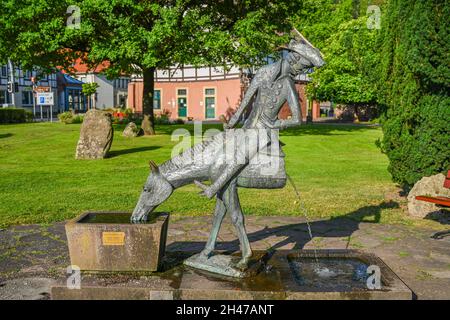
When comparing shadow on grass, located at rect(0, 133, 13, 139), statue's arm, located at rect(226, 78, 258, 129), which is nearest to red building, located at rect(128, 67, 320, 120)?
shadow on grass, located at rect(0, 133, 13, 139)

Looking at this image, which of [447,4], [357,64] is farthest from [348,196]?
[447,4]

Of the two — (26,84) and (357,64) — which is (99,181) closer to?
(357,64)

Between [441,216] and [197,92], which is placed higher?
[197,92]

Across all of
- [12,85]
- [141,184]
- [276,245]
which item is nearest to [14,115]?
[12,85]

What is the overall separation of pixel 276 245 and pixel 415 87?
17.0 feet

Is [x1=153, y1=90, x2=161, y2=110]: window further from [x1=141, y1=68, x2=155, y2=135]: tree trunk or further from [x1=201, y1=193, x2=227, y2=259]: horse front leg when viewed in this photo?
[x1=201, y1=193, x2=227, y2=259]: horse front leg

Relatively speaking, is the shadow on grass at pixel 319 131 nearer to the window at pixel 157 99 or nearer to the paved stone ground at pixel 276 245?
the window at pixel 157 99

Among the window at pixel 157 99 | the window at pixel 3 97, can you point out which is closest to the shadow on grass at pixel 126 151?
the window at pixel 157 99

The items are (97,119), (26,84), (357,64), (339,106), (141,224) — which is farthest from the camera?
(26,84)

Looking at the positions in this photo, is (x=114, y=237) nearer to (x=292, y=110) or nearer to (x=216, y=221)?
(x=216, y=221)

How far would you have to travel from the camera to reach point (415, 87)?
963 cm

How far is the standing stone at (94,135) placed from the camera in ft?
54.6

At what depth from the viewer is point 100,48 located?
20.2 m
